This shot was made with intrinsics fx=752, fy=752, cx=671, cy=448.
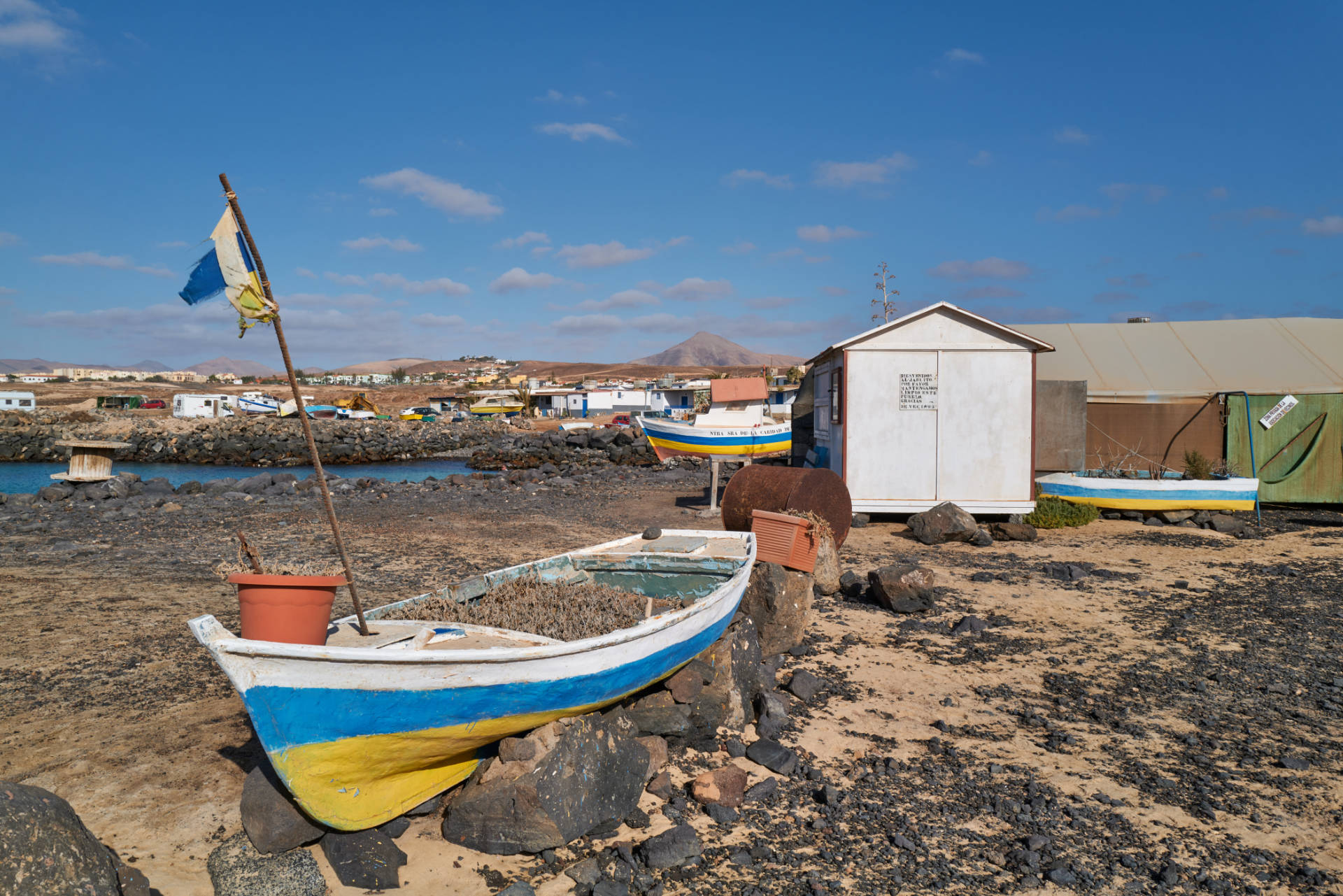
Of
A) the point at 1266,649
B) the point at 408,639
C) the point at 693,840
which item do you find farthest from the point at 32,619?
the point at 1266,649

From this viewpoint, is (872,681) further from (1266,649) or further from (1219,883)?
A: (1266,649)

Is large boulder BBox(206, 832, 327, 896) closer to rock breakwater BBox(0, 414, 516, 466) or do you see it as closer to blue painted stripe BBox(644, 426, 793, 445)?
blue painted stripe BBox(644, 426, 793, 445)

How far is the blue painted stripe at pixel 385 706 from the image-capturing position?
4016 millimetres

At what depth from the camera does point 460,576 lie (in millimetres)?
11625

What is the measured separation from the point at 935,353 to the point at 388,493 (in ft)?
55.9

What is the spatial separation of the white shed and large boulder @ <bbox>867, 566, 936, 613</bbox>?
5934 mm

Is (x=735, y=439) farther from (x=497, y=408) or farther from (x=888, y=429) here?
(x=497, y=408)

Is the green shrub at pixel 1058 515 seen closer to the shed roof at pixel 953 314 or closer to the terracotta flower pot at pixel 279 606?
the shed roof at pixel 953 314

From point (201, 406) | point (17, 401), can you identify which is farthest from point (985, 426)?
point (17, 401)

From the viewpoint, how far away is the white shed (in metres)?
15.3

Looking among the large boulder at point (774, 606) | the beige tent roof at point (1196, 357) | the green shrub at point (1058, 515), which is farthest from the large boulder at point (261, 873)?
the beige tent roof at point (1196, 357)

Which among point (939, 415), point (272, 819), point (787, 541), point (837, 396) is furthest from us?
point (837, 396)

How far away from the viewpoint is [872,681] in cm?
743

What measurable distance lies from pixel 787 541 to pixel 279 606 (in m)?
5.53
